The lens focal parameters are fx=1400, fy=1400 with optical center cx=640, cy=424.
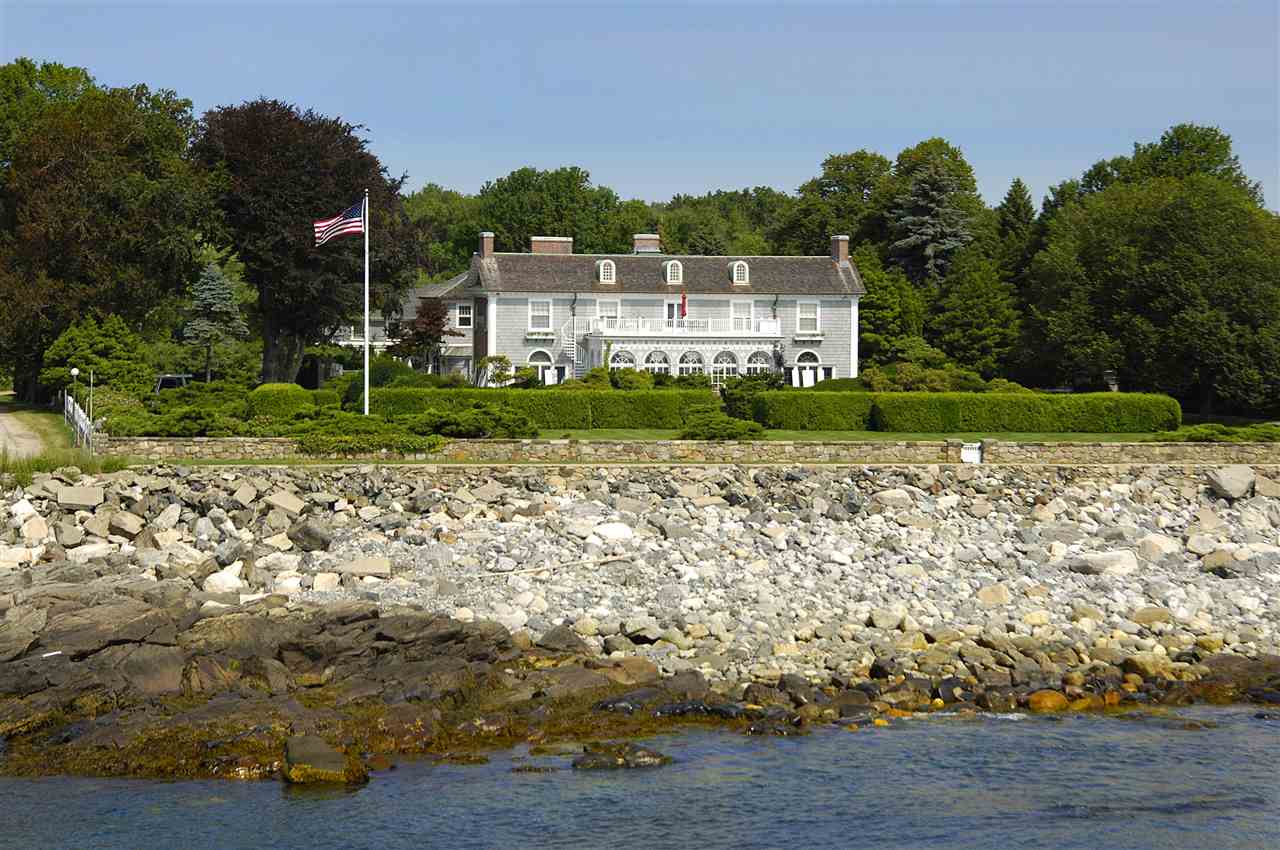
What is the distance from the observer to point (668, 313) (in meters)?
56.5

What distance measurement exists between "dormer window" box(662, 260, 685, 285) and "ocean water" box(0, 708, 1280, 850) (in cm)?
4074

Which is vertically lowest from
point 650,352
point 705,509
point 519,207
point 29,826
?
point 29,826

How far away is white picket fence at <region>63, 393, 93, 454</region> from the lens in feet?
104

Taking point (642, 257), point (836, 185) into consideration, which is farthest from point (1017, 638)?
point (836, 185)

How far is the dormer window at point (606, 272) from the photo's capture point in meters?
56.4

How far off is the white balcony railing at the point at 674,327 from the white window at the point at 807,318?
3.02 feet

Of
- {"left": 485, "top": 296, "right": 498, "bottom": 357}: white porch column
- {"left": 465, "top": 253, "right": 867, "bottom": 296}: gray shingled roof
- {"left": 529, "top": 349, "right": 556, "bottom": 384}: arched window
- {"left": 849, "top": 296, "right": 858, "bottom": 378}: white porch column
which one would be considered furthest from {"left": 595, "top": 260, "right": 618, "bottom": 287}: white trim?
{"left": 849, "top": 296, "right": 858, "bottom": 378}: white porch column

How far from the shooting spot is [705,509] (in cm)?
2764

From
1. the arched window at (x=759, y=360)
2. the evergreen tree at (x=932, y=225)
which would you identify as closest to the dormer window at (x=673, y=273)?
the arched window at (x=759, y=360)

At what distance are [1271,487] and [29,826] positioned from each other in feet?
83.8

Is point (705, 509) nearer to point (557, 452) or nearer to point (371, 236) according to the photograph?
point (557, 452)

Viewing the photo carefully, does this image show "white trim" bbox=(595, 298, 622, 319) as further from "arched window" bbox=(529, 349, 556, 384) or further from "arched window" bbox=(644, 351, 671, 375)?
"arched window" bbox=(529, 349, 556, 384)

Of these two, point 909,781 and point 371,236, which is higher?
point 371,236

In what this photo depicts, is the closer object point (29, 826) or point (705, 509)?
point (29, 826)
